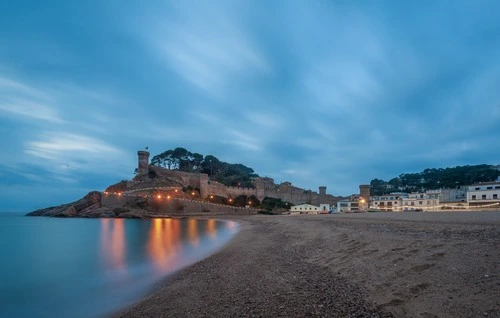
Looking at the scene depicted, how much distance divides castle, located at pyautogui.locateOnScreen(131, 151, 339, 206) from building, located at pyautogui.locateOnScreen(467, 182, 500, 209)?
38180 millimetres

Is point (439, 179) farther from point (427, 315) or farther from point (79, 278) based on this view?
point (427, 315)

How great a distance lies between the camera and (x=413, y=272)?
489 cm

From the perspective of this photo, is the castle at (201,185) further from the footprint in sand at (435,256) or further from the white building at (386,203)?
the footprint in sand at (435,256)

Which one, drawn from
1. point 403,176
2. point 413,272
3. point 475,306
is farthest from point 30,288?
point 403,176

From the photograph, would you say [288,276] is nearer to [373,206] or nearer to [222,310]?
[222,310]

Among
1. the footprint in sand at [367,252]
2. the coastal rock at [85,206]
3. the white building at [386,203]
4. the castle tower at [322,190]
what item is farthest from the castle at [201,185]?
the footprint in sand at [367,252]

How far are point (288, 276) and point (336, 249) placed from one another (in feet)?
8.51

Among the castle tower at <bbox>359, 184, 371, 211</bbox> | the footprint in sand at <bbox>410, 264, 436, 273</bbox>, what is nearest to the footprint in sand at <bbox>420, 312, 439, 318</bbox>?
the footprint in sand at <bbox>410, 264, 436, 273</bbox>

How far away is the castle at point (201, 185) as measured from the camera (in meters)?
64.6

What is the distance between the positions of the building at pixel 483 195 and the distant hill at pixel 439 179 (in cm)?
3256

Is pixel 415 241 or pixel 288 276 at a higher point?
pixel 415 241

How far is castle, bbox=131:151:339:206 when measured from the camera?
64625 millimetres

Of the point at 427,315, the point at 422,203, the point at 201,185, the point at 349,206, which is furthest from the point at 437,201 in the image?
the point at 427,315

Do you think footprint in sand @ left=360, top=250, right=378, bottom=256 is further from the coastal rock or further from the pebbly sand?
the coastal rock
